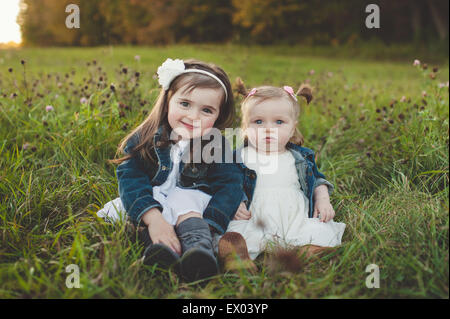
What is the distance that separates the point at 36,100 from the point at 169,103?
1.97 meters

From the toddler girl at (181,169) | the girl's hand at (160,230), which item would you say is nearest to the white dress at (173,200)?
the toddler girl at (181,169)

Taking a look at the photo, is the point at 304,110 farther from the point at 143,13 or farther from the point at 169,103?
the point at 143,13

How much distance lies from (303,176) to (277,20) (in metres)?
17.5

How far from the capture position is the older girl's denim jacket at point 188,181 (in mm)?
2051

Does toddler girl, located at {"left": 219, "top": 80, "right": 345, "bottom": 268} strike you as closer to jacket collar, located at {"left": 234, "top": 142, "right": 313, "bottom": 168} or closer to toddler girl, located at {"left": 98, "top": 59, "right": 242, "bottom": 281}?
jacket collar, located at {"left": 234, "top": 142, "right": 313, "bottom": 168}

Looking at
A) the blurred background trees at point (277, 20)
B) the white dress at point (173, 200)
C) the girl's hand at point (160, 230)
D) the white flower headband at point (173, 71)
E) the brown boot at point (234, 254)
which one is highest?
the blurred background trees at point (277, 20)

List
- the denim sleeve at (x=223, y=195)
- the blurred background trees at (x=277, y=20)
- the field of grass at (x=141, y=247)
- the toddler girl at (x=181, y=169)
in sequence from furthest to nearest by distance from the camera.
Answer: the blurred background trees at (x=277, y=20) < the denim sleeve at (x=223, y=195) < the toddler girl at (x=181, y=169) < the field of grass at (x=141, y=247)

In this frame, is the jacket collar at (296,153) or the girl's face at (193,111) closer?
the girl's face at (193,111)

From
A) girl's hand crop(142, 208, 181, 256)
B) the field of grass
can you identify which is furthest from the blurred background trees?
A: girl's hand crop(142, 208, 181, 256)

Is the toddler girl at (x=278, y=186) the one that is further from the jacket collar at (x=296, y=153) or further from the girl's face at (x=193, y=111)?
the girl's face at (x=193, y=111)

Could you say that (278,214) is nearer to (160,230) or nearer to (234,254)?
(234,254)

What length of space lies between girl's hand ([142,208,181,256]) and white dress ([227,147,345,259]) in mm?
378

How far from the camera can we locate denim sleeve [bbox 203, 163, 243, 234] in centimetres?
207
